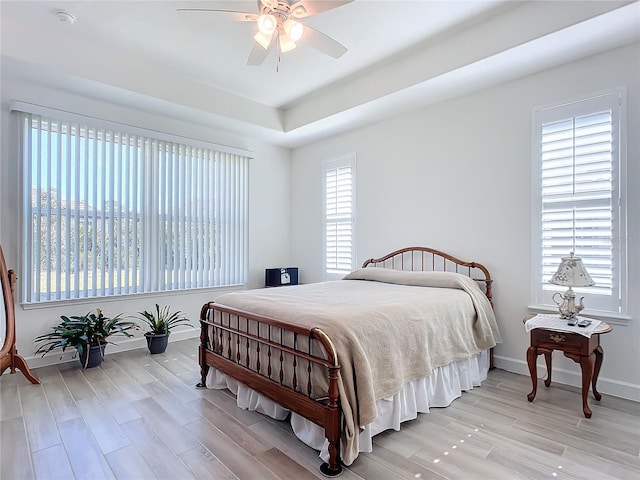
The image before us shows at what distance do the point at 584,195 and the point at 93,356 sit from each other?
4.72m

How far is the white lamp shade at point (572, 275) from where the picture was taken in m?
2.49

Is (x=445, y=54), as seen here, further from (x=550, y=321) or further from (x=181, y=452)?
(x=181, y=452)

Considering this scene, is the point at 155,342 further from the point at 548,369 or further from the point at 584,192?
the point at 584,192

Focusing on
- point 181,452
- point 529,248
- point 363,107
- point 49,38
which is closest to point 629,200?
point 529,248

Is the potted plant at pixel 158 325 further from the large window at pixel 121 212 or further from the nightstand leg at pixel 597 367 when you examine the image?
the nightstand leg at pixel 597 367

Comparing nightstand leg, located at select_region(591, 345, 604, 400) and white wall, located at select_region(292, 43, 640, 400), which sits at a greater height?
white wall, located at select_region(292, 43, 640, 400)

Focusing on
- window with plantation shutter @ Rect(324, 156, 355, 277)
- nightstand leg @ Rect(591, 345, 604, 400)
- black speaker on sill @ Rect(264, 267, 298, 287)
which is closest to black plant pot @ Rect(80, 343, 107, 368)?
black speaker on sill @ Rect(264, 267, 298, 287)

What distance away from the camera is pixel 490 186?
3490 mm

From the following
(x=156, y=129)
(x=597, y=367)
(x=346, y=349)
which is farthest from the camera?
(x=156, y=129)

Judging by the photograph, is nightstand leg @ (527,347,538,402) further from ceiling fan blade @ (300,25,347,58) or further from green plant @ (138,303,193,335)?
green plant @ (138,303,193,335)

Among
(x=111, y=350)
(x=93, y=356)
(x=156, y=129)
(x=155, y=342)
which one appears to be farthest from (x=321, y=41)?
(x=111, y=350)

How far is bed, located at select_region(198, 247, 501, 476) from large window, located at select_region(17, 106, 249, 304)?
1.62 meters

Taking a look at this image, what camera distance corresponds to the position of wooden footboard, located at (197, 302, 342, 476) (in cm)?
186

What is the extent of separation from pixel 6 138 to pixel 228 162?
2.35 m
